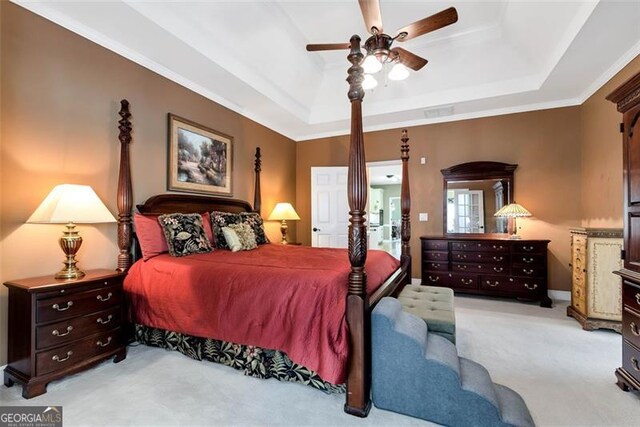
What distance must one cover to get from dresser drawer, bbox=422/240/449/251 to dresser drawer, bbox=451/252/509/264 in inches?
5.9

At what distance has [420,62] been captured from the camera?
2816 mm

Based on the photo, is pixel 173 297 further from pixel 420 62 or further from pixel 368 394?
pixel 420 62

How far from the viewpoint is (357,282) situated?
181cm

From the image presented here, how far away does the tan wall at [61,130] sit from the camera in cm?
221

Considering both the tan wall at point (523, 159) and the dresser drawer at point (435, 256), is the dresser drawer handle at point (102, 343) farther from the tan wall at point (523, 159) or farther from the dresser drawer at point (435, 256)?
the tan wall at point (523, 159)

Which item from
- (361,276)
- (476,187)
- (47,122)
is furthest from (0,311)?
(476,187)

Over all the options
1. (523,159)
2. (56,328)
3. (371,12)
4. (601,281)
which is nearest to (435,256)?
(601,281)

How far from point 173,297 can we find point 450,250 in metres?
3.75

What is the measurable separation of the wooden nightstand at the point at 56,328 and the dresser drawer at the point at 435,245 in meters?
3.97

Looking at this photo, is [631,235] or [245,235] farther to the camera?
[245,235]

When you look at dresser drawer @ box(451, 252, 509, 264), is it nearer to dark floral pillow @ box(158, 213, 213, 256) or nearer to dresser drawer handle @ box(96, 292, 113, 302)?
dark floral pillow @ box(158, 213, 213, 256)

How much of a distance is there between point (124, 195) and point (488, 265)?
4.58 metres

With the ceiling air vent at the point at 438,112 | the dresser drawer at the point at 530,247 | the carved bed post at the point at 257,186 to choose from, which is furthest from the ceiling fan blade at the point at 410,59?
the dresser drawer at the point at 530,247
